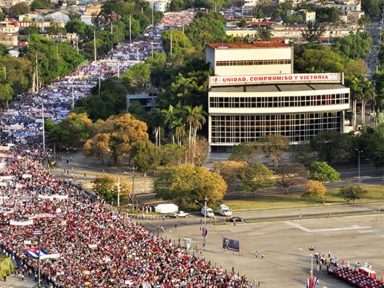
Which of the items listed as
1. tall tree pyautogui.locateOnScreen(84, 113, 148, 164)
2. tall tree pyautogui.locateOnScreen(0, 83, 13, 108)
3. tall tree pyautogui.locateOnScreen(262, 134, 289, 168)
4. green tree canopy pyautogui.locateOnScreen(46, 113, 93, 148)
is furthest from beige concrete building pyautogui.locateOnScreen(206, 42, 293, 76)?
tall tree pyautogui.locateOnScreen(0, 83, 13, 108)

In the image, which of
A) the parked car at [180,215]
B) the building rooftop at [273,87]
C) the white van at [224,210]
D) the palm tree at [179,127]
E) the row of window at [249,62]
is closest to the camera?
the parked car at [180,215]

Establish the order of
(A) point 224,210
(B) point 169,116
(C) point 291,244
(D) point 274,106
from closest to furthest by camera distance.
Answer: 1. (C) point 291,244
2. (A) point 224,210
3. (B) point 169,116
4. (D) point 274,106

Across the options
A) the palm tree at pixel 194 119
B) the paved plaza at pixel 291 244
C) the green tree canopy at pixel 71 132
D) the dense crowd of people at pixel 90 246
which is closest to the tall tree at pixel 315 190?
the paved plaza at pixel 291 244

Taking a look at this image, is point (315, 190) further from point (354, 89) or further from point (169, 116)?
point (354, 89)

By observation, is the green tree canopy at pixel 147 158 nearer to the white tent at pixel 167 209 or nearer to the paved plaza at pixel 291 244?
the white tent at pixel 167 209

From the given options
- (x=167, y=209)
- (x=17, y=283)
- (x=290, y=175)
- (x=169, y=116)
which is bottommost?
(x=17, y=283)

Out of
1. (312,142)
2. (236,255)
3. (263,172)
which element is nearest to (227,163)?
(263,172)

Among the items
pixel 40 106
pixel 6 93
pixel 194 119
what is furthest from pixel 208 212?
pixel 6 93
